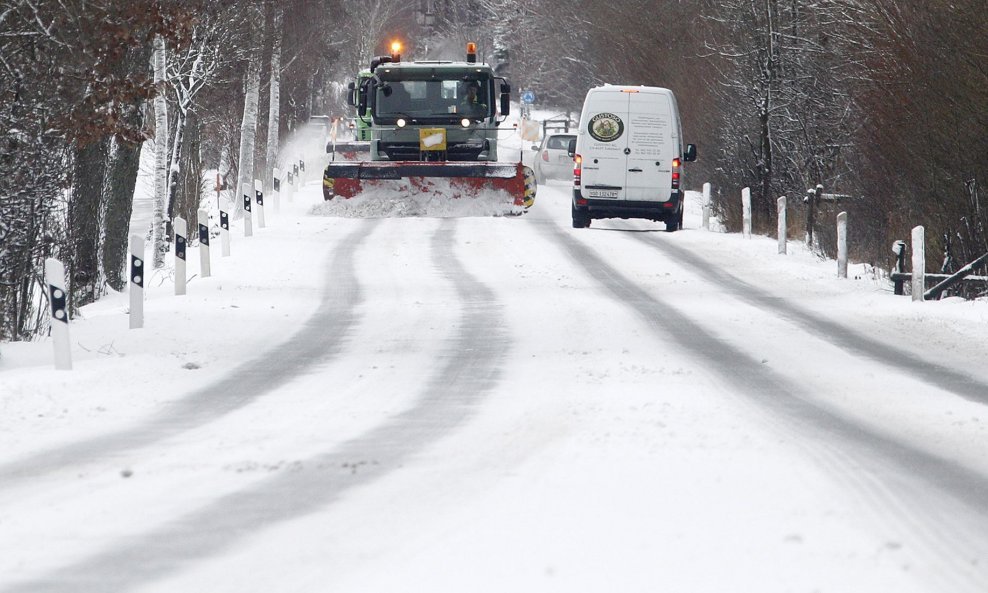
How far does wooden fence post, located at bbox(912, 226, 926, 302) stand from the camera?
1533 cm

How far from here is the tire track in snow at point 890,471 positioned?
545 centimetres

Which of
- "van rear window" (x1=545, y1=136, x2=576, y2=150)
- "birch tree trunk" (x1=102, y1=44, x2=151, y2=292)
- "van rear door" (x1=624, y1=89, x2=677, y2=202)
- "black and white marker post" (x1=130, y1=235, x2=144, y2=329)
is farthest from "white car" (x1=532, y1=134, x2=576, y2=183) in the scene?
"black and white marker post" (x1=130, y1=235, x2=144, y2=329)

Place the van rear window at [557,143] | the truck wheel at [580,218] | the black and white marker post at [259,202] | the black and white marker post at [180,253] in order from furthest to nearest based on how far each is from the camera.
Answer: the van rear window at [557,143]
the black and white marker post at [259,202]
the truck wheel at [580,218]
the black and white marker post at [180,253]

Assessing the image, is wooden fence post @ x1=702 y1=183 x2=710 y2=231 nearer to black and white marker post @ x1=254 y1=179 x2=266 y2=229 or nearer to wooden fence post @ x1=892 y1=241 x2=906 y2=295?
black and white marker post @ x1=254 y1=179 x2=266 y2=229

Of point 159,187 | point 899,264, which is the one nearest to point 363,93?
point 159,187

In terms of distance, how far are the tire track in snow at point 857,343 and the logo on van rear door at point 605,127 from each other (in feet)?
12.4

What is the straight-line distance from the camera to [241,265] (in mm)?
20250

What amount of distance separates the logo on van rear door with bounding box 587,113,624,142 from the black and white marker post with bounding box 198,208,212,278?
25.0 ft

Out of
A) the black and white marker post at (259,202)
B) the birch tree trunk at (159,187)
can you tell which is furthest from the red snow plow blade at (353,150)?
the birch tree trunk at (159,187)

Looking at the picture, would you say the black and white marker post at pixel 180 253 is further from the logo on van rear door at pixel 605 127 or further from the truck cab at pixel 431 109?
the truck cab at pixel 431 109

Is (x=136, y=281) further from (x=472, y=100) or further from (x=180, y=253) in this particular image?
(x=472, y=100)

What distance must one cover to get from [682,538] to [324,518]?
1.52 m

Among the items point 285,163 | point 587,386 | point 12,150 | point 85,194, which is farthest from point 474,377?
point 285,163

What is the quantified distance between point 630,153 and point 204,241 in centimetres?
860
